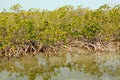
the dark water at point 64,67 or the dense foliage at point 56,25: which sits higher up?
the dense foliage at point 56,25

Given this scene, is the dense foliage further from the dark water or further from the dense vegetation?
the dark water

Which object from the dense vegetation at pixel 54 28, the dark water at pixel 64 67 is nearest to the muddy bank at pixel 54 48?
the dense vegetation at pixel 54 28

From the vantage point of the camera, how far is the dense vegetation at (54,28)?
16.2 m

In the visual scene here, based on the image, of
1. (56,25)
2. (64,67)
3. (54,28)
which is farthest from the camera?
(56,25)

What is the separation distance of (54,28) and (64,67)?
3427mm

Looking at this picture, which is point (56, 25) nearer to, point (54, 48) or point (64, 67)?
point (54, 48)

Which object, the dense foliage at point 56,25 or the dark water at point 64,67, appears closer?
the dark water at point 64,67

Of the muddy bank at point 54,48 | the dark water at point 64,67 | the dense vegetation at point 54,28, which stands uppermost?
the dense vegetation at point 54,28

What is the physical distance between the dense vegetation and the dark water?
2.96 ft

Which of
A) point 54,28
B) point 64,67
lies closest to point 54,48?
point 54,28

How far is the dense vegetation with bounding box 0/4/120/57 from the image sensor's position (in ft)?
53.3

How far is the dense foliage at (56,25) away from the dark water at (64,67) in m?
1.09

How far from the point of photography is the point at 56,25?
17641mm

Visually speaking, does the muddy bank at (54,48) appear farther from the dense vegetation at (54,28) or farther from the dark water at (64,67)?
the dark water at (64,67)
